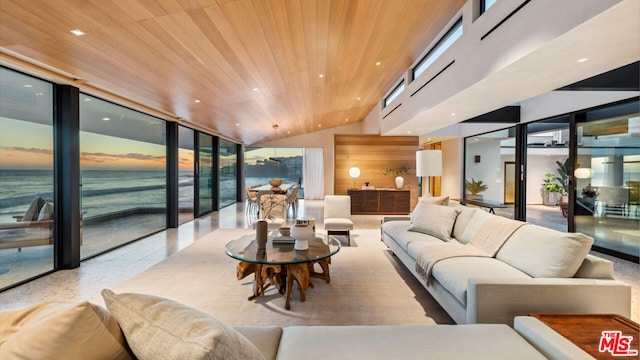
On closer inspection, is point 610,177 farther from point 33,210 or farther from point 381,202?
point 33,210

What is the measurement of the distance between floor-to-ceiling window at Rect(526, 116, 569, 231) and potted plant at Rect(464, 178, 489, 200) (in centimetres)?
108

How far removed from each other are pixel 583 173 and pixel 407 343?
5.52 metres

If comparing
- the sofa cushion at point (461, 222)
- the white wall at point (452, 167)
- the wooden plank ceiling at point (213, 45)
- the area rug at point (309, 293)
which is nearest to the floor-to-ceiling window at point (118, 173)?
the wooden plank ceiling at point (213, 45)

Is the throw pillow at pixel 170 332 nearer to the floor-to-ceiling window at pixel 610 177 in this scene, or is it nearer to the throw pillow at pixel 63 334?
the throw pillow at pixel 63 334

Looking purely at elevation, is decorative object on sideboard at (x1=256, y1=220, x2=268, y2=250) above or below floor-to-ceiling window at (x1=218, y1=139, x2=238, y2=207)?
below

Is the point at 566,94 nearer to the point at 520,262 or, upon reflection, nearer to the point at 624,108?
the point at 624,108

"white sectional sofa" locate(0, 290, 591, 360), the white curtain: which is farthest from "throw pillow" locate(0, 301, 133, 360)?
the white curtain

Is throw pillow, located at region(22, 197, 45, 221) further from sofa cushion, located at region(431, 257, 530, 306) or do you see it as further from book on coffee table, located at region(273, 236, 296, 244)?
sofa cushion, located at region(431, 257, 530, 306)

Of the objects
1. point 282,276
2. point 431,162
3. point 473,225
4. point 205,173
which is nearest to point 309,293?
point 282,276

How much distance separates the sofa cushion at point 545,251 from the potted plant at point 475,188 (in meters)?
6.32

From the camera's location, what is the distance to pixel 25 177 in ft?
11.4

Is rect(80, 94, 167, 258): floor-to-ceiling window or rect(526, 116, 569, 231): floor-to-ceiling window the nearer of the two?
rect(80, 94, 167, 258): floor-to-ceiling window

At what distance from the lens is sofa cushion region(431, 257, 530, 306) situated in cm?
245

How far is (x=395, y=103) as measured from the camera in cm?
702
